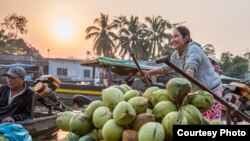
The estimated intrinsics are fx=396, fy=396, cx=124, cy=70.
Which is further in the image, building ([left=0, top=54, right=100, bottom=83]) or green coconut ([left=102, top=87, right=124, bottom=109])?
building ([left=0, top=54, right=100, bottom=83])

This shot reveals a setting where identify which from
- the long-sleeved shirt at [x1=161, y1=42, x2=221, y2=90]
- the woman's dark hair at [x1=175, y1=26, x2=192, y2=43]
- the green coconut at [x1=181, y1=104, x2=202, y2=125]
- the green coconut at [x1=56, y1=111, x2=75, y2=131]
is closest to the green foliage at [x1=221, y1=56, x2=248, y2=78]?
the long-sleeved shirt at [x1=161, y1=42, x2=221, y2=90]

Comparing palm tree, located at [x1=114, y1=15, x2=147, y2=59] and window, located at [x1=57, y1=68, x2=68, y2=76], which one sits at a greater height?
palm tree, located at [x1=114, y1=15, x2=147, y2=59]

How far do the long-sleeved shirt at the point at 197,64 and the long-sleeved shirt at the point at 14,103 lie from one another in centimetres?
269

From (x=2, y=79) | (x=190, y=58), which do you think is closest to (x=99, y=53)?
(x=2, y=79)

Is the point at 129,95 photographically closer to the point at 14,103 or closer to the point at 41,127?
the point at 14,103

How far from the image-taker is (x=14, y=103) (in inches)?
214

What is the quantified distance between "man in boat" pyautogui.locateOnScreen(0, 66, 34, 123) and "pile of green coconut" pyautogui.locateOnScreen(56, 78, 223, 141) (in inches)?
131

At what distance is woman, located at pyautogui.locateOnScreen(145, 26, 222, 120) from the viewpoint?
10.6 ft

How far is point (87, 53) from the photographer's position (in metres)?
52.9

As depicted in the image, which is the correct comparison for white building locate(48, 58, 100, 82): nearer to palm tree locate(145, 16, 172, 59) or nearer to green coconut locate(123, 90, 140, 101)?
palm tree locate(145, 16, 172, 59)

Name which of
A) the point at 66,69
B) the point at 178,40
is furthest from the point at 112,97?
the point at 66,69

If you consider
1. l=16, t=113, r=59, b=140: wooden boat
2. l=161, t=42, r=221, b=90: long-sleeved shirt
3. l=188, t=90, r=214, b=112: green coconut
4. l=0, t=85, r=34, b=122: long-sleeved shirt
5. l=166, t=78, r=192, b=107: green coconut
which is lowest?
l=16, t=113, r=59, b=140: wooden boat

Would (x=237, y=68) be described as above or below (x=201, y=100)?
→ above

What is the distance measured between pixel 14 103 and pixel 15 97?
8 centimetres
